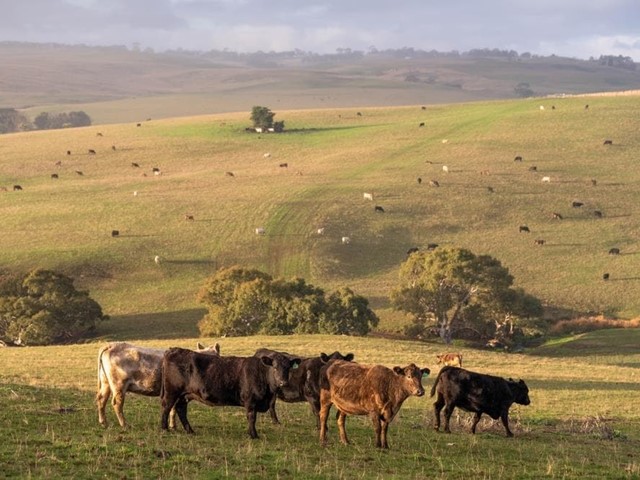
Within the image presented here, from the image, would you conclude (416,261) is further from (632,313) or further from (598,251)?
(598,251)

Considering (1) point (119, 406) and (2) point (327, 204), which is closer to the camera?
(1) point (119, 406)

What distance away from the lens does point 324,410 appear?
17.7m

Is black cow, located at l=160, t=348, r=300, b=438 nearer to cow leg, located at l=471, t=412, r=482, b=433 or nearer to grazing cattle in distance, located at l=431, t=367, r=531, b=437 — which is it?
grazing cattle in distance, located at l=431, t=367, r=531, b=437

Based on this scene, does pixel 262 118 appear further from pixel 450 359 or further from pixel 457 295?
pixel 450 359

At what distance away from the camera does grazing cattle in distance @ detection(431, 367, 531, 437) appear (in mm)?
20078

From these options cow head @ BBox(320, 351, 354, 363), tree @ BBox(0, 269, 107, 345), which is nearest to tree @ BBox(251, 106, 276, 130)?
tree @ BBox(0, 269, 107, 345)

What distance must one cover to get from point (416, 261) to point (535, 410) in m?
37.1

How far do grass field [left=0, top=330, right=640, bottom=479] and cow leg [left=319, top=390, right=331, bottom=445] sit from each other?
322mm

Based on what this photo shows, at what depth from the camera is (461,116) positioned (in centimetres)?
13650

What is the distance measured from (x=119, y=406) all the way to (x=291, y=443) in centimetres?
376

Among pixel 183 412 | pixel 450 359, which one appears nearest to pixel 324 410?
pixel 183 412

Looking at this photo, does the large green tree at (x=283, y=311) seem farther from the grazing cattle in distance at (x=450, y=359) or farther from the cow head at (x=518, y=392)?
the cow head at (x=518, y=392)

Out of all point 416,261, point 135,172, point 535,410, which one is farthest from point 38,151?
point 535,410

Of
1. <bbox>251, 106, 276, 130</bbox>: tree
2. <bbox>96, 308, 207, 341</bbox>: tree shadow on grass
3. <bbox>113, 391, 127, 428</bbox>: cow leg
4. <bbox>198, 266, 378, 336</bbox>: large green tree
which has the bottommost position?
<bbox>96, 308, 207, 341</bbox>: tree shadow on grass
